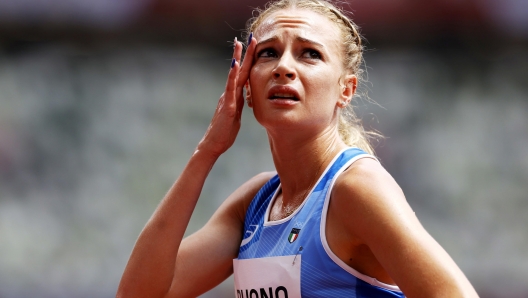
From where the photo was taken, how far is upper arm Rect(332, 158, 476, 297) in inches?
77.3

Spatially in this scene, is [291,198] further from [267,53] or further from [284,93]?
[267,53]

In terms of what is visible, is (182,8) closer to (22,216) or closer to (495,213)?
(22,216)

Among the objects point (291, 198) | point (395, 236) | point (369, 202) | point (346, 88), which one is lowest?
point (395, 236)

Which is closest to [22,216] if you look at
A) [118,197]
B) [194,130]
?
[118,197]

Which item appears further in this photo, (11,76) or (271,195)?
(11,76)

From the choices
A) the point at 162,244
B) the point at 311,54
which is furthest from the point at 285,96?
the point at 162,244

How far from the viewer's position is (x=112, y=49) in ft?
25.5

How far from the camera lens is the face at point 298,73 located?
2668 millimetres

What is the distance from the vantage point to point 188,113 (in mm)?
7832

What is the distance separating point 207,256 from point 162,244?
28 centimetres

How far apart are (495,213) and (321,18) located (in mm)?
5206

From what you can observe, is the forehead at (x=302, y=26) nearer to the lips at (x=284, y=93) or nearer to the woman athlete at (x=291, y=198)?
the woman athlete at (x=291, y=198)

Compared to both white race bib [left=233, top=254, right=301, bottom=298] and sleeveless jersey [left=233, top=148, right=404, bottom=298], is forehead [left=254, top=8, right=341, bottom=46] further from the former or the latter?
white race bib [left=233, top=254, right=301, bottom=298]

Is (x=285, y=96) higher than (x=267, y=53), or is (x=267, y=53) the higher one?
(x=267, y=53)
